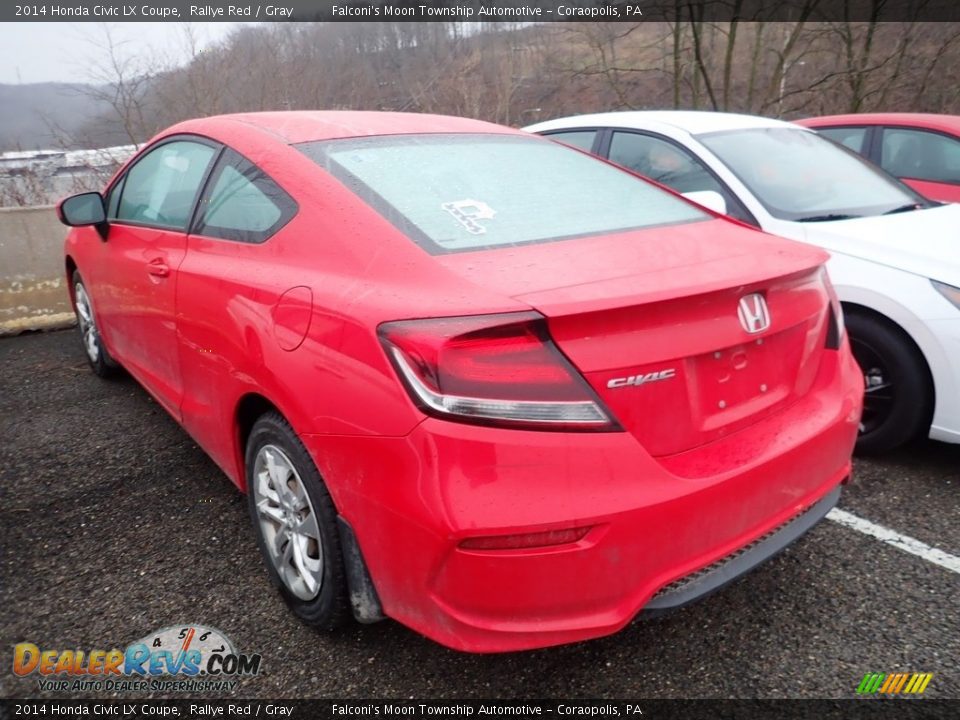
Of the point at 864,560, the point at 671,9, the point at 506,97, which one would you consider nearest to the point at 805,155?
the point at 864,560

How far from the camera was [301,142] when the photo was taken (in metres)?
2.30

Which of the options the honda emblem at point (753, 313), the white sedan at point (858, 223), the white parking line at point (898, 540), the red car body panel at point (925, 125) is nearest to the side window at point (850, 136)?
the red car body panel at point (925, 125)

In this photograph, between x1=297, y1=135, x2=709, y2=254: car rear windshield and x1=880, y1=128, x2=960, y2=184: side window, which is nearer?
x1=297, y1=135, x2=709, y2=254: car rear windshield

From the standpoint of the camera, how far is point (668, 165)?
13.5 ft

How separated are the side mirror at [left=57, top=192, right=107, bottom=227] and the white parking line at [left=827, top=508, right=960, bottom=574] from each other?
350cm

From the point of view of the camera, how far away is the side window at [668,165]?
3.75 metres

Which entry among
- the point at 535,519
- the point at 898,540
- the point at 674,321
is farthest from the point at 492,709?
the point at 898,540

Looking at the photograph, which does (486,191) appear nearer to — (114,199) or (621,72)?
(114,199)

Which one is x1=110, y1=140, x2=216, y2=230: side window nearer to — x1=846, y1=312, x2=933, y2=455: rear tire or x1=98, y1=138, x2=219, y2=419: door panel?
x1=98, y1=138, x2=219, y2=419: door panel

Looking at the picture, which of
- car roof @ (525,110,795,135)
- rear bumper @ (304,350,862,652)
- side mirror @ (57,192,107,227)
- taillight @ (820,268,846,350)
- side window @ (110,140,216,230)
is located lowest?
rear bumper @ (304,350,862,652)

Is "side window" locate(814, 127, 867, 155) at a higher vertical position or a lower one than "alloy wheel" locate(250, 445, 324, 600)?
higher

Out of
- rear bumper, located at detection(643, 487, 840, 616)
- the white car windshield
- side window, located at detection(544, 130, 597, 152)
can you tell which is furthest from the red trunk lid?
side window, located at detection(544, 130, 597, 152)

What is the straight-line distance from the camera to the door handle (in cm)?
271

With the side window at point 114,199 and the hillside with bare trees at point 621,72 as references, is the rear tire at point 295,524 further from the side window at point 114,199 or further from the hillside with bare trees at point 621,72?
the hillside with bare trees at point 621,72
